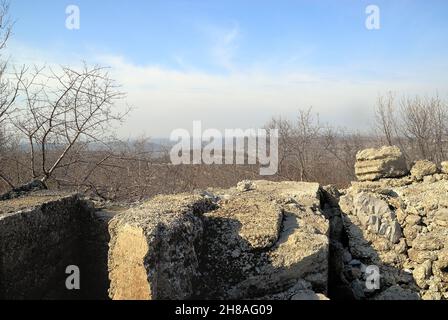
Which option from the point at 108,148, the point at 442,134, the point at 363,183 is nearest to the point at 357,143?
the point at 442,134

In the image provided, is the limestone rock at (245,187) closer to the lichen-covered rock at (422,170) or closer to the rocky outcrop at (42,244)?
the rocky outcrop at (42,244)

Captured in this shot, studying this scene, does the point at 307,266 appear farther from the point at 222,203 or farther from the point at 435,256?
the point at 435,256

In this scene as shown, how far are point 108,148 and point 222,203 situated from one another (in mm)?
3101

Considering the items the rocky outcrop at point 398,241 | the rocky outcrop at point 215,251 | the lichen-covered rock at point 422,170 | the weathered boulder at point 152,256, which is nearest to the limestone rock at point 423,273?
the rocky outcrop at point 398,241

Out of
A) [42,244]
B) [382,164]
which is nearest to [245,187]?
[42,244]

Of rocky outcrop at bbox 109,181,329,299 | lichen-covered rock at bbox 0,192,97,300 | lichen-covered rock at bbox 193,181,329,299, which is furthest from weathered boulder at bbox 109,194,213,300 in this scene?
lichen-covered rock at bbox 0,192,97,300

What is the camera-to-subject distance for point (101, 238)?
130 inches

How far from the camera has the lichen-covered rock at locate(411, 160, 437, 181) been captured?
6695mm

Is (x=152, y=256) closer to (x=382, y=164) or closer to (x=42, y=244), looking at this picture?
(x=42, y=244)

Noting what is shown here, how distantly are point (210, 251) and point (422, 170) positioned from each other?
17.0 ft

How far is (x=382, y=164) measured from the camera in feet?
22.6

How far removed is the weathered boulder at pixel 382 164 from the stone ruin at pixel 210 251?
2.38m

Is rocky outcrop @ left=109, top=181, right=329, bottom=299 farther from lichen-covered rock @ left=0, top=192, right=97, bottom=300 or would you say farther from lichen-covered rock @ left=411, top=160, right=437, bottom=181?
lichen-covered rock @ left=411, top=160, right=437, bottom=181
